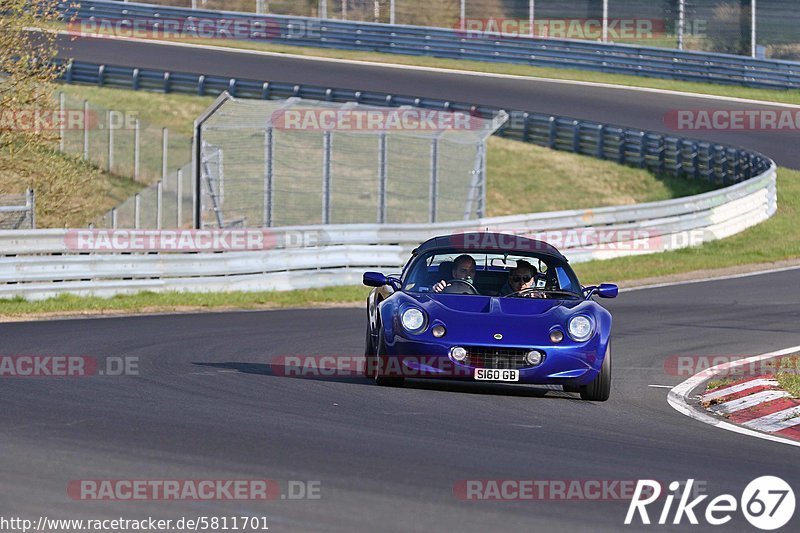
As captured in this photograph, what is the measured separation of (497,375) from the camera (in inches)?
394

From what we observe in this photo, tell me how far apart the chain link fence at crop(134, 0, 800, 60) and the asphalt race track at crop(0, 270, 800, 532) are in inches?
1219

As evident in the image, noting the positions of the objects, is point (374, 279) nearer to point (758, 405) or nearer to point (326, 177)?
point (758, 405)

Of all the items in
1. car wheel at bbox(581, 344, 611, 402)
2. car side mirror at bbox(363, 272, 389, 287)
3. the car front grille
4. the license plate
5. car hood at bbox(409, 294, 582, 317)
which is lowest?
car wheel at bbox(581, 344, 611, 402)

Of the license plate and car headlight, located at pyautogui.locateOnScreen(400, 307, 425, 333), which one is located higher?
car headlight, located at pyautogui.locateOnScreen(400, 307, 425, 333)

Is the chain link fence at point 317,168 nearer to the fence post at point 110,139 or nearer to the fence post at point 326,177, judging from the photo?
the fence post at point 326,177

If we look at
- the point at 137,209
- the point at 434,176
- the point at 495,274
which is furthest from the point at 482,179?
the point at 495,274

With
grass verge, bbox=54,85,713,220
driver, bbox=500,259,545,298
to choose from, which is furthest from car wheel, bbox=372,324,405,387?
grass verge, bbox=54,85,713,220

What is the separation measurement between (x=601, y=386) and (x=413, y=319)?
4.91ft

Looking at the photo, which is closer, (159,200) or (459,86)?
(159,200)

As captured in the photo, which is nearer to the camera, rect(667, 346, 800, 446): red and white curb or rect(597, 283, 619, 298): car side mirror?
rect(667, 346, 800, 446): red and white curb

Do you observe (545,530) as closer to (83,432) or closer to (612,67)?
(83,432)

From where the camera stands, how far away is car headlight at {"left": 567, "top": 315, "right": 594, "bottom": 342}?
10211 millimetres

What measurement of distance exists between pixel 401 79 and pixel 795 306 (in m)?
24.2

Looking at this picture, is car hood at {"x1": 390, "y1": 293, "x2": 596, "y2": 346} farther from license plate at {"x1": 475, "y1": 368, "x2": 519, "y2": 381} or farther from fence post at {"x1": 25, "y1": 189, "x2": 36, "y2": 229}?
fence post at {"x1": 25, "y1": 189, "x2": 36, "y2": 229}
